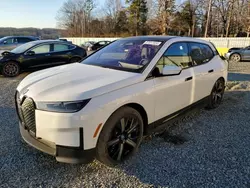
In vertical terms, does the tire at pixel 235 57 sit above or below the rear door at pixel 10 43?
below

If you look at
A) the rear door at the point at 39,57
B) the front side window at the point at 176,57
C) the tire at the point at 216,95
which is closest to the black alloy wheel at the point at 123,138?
the front side window at the point at 176,57

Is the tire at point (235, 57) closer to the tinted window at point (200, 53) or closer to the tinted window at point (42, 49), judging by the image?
the tinted window at point (200, 53)

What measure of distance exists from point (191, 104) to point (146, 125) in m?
1.24

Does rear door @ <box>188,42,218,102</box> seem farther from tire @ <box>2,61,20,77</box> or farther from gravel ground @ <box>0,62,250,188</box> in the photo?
tire @ <box>2,61,20,77</box>

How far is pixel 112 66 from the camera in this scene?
126 inches

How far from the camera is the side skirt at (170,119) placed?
Answer: 10.2ft

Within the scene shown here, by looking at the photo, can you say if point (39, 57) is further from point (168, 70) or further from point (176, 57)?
point (168, 70)

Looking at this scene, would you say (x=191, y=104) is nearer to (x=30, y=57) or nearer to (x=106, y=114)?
(x=106, y=114)

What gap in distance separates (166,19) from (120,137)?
42797 millimetres

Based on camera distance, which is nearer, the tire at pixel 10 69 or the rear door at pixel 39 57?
the tire at pixel 10 69

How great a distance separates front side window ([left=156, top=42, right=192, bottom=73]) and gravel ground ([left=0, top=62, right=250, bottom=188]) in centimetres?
114

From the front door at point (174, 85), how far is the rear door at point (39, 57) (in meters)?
6.50

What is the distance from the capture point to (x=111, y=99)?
2.42 metres

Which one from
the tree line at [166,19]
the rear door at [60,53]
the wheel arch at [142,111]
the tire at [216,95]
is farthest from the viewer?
the tree line at [166,19]
